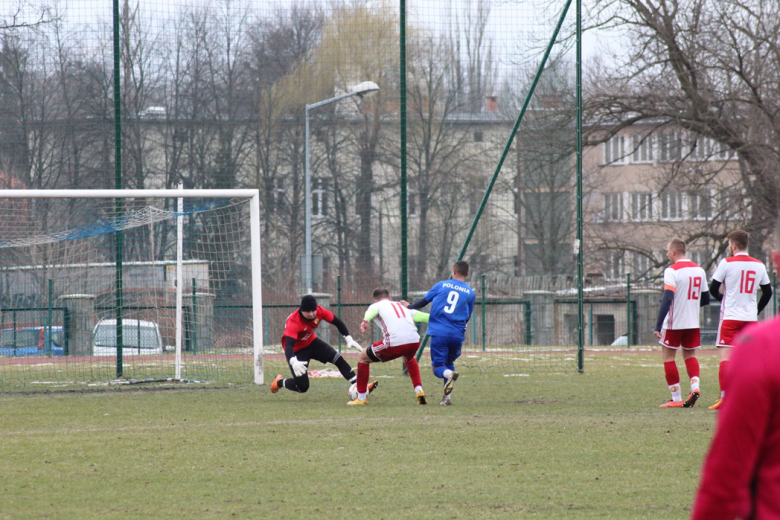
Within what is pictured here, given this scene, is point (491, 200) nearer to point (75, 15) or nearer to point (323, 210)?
point (323, 210)

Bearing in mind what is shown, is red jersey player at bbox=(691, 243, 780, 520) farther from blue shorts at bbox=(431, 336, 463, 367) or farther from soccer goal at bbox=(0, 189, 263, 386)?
soccer goal at bbox=(0, 189, 263, 386)

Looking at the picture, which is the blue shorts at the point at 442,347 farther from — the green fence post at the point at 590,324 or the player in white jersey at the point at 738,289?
the green fence post at the point at 590,324

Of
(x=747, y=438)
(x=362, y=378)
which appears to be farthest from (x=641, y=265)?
(x=747, y=438)

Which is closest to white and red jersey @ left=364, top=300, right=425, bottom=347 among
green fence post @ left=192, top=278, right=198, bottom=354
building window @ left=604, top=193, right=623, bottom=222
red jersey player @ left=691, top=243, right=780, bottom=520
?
green fence post @ left=192, top=278, right=198, bottom=354

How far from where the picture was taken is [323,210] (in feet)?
49.5

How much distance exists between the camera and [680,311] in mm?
9859

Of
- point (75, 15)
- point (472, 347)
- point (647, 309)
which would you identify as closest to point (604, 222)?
point (647, 309)

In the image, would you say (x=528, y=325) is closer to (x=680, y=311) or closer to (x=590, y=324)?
(x=590, y=324)

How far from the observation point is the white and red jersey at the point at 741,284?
9.52 m

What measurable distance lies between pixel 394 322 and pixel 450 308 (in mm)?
704

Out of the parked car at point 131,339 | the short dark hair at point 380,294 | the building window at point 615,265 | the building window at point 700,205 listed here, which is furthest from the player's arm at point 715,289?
the building window at point 615,265

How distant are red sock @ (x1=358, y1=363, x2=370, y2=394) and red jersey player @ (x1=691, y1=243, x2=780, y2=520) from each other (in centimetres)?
823

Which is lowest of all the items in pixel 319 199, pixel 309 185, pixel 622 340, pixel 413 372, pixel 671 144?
pixel 622 340

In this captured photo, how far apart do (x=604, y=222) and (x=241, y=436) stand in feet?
120
